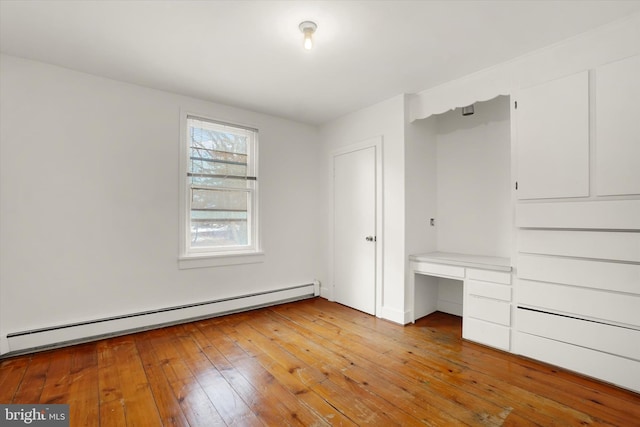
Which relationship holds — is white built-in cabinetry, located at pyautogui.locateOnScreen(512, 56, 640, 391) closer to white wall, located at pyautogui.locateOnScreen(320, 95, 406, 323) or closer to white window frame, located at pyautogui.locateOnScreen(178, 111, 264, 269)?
white wall, located at pyautogui.locateOnScreen(320, 95, 406, 323)

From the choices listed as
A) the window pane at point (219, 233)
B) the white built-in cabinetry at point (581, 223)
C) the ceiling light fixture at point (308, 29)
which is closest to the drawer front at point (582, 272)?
the white built-in cabinetry at point (581, 223)

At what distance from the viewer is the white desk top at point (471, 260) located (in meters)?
2.81

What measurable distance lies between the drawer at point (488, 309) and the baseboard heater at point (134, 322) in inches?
91.8

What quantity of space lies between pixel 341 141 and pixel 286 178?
37.7 inches

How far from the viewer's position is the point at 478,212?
351 cm

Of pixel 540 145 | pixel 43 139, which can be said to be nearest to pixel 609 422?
pixel 540 145

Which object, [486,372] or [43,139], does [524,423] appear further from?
[43,139]

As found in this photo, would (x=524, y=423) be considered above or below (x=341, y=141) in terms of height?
below

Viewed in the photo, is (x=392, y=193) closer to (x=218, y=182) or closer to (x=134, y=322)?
(x=218, y=182)

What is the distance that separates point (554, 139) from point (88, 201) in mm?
4293

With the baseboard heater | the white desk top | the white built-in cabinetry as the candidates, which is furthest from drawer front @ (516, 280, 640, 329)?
the baseboard heater


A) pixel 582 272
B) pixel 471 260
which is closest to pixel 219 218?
pixel 471 260

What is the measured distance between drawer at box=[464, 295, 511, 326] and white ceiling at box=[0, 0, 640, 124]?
2241mm

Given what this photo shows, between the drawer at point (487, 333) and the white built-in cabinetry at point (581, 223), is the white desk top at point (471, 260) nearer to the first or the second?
the white built-in cabinetry at point (581, 223)
